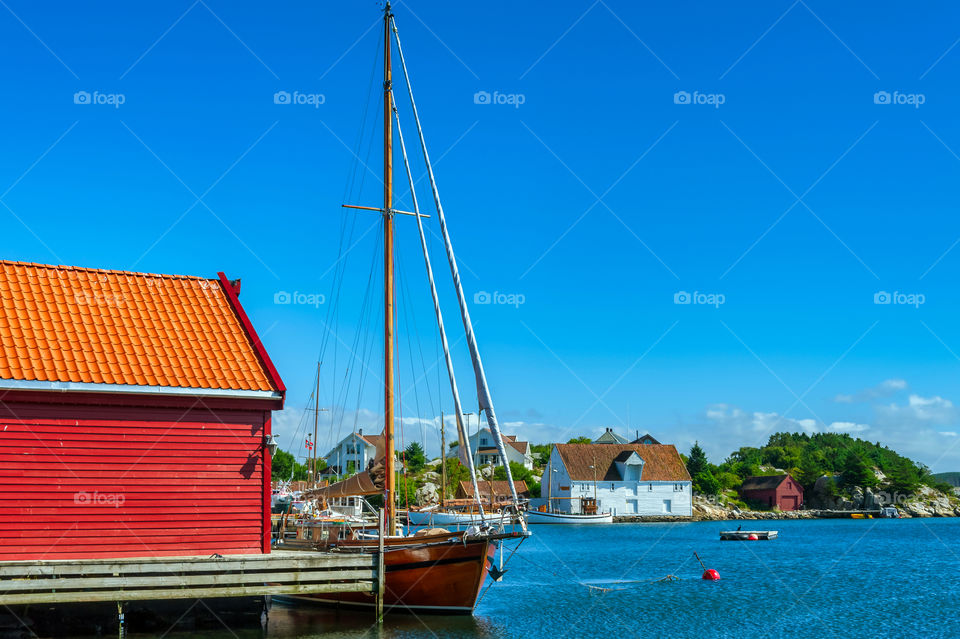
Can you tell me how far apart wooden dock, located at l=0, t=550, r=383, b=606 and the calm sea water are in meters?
2.12

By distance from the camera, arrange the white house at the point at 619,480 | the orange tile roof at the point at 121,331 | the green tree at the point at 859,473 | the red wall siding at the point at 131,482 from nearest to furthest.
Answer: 1. the red wall siding at the point at 131,482
2. the orange tile roof at the point at 121,331
3. the white house at the point at 619,480
4. the green tree at the point at 859,473

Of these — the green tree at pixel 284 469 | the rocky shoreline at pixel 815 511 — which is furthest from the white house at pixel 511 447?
the rocky shoreline at pixel 815 511

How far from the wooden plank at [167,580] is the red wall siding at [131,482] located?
179cm

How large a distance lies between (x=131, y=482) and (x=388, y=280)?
1103 centimetres

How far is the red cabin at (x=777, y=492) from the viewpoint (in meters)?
140

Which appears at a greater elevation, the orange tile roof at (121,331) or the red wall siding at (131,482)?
the orange tile roof at (121,331)

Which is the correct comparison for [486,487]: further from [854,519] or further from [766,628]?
[766,628]

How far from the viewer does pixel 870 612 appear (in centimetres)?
3434

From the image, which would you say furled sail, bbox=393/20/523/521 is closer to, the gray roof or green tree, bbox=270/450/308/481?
green tree, bbox=270/450/308/481

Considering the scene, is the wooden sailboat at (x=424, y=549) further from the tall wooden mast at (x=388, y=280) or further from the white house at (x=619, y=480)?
the white house at (x=619, y=480)

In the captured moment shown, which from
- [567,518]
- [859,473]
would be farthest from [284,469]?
[859,473]

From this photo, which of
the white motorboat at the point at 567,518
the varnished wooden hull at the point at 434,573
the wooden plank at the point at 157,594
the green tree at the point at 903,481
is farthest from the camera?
the green tree at the point at 903,481

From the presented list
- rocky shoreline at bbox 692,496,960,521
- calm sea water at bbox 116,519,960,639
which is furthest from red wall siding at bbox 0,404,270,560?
rocky shoreline at bbox 692,496,960,521

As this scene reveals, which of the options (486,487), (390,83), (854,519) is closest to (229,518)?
(390,83)
